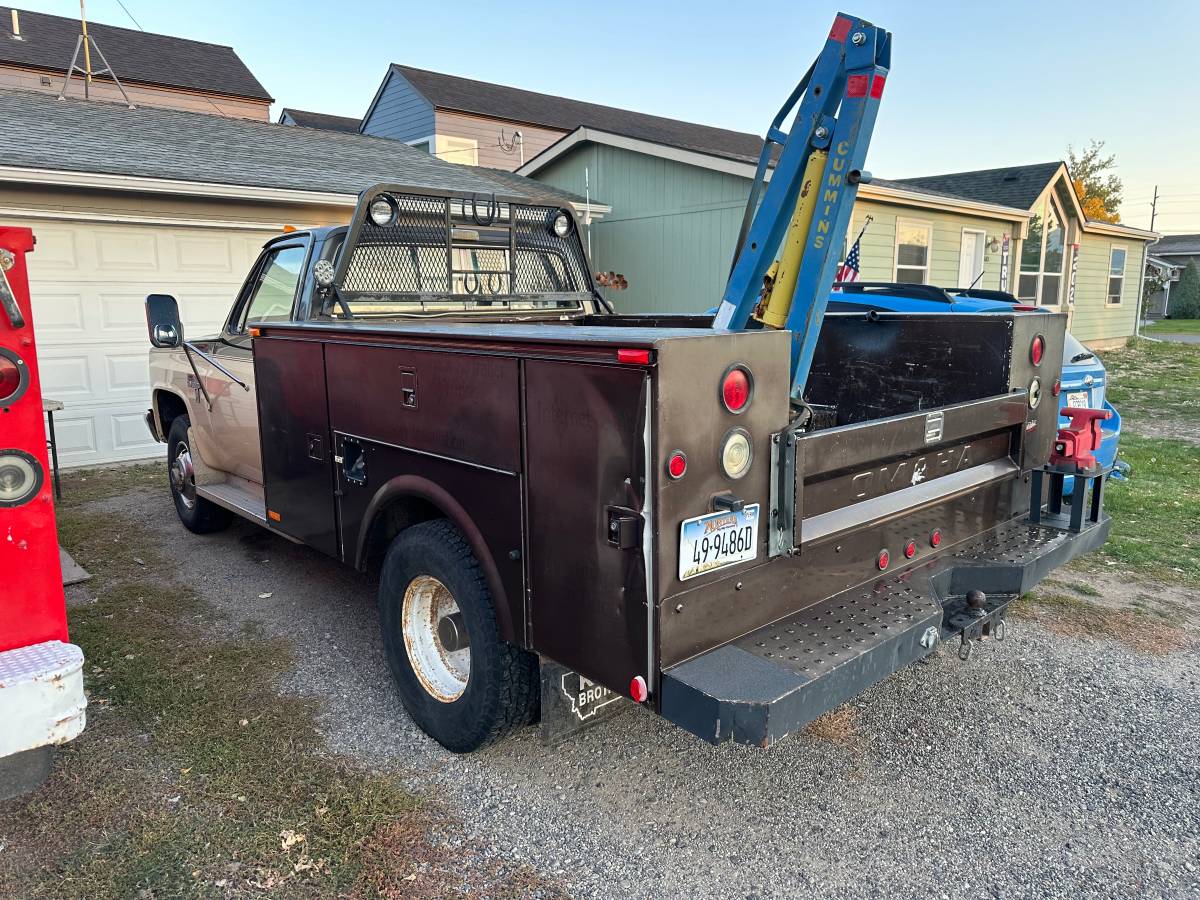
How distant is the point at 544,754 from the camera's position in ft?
11.2

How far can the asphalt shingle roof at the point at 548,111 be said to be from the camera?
85.4 feet

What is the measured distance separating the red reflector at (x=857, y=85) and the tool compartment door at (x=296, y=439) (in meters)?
2.34

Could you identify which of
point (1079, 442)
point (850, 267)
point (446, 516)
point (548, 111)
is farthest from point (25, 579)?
point (548, 111)

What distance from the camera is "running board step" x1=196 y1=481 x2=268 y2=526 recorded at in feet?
15.9

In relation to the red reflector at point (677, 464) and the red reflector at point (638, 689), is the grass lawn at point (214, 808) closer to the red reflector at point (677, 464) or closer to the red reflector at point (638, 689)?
the red reflector at point (638, 689)

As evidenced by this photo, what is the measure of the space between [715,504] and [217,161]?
30.7 ft

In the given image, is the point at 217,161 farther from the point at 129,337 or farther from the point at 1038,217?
the point at 1038,217

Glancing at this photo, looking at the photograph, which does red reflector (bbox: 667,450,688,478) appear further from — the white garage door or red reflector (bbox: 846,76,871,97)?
the white garage door

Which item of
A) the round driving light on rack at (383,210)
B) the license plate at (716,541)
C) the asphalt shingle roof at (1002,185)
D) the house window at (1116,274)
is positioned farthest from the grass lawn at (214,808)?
the house window at (1116,274)

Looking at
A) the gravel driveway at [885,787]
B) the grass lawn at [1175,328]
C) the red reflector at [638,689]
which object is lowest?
the gravel driveway at [885,787]

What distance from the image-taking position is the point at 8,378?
254cm

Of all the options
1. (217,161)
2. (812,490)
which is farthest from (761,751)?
(217,161)

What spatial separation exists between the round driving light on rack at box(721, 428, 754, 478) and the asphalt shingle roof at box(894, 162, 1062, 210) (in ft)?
56.9

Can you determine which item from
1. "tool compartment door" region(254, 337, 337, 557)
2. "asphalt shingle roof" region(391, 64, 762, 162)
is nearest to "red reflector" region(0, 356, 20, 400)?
"tool compartment door" region(254, 337, 337, 557)
